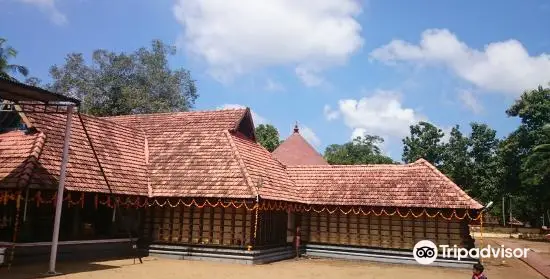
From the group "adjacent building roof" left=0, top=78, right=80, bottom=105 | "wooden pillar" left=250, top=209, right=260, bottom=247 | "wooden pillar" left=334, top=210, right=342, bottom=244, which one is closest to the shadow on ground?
"adjacent building roof" left=0, top=78, right=80, bottom=105

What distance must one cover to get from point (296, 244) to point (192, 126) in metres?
6.83

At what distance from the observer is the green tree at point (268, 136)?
43688 millimetres

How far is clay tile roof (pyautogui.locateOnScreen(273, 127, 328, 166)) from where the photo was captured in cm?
2831

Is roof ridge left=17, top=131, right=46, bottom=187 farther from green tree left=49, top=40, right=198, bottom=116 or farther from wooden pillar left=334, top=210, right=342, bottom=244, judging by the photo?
green tree left=49, top=40, right=198, bottom=116

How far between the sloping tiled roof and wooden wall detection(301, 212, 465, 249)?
0.85 metres

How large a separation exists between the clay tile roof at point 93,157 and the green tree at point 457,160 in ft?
125

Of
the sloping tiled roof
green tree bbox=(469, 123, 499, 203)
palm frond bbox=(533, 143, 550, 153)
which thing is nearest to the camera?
the sloping tiled roof

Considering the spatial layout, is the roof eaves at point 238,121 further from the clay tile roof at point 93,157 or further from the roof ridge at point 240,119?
the clay tile roof at point 93,157

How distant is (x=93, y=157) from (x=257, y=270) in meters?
6.92

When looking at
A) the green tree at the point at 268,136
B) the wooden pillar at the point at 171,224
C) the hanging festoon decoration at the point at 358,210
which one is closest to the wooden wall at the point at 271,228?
the hanging festoon decoration at the point at 358,210

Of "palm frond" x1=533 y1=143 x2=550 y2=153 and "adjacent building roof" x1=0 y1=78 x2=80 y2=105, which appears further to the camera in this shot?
"palm frond" x1=533 y1=143 x2=550 y2=153

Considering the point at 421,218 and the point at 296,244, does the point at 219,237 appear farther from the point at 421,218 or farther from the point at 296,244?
the point at 421,218

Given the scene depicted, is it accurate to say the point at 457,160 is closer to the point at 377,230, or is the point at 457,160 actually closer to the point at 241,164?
the point at 377,230

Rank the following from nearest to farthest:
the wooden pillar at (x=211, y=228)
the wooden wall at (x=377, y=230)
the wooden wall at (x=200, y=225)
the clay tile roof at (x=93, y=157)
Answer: the clay tile roof at (x=93, y=157), the wooden wall at (x=200, y=225), the wooden pillar at (x=211, y=228), the wooden wall at (x=377, y=230)
